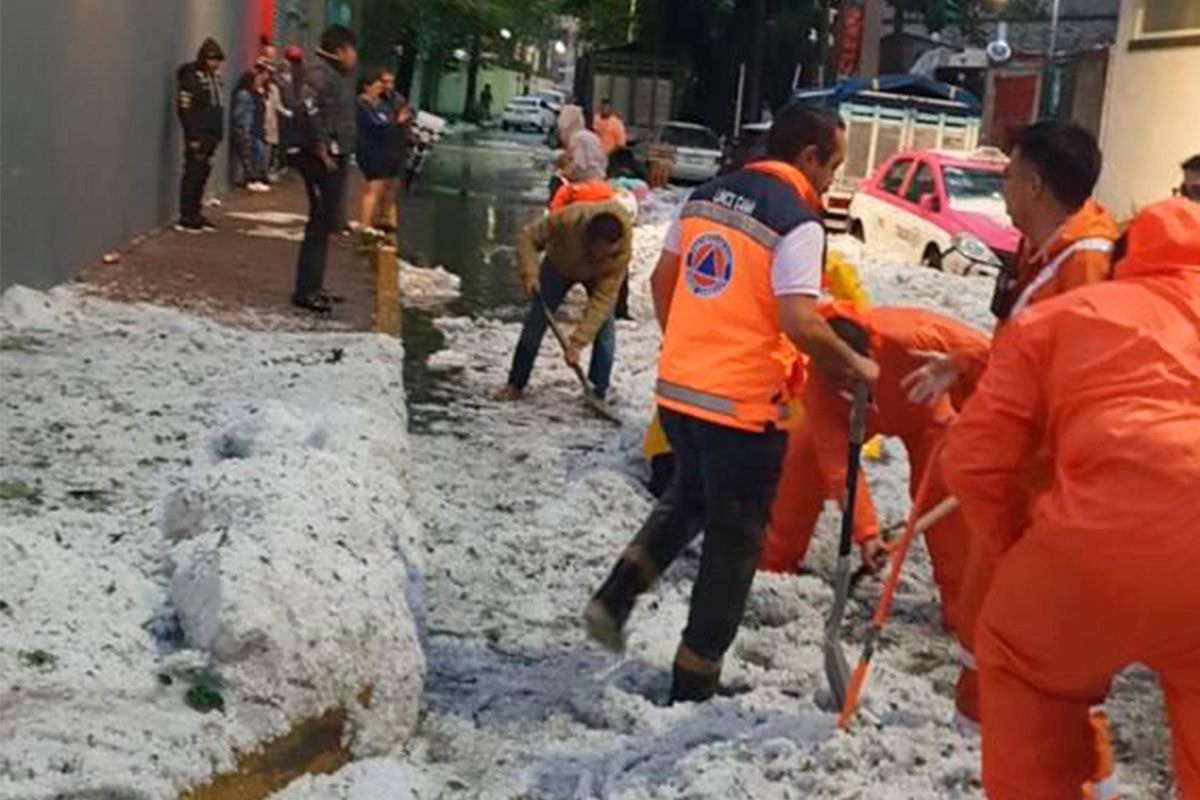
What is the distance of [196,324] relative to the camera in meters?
9.16

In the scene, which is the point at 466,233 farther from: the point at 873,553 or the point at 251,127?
the point at 873,553

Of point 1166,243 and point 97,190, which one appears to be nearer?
point 1166,243

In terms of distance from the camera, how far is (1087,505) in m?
2.90

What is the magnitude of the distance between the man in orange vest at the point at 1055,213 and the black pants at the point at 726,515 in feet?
1.86

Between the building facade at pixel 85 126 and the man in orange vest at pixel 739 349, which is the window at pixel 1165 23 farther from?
the man in orange vest at pixel 739 349

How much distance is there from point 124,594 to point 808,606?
2.49 meters

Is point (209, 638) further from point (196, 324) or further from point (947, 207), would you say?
point (947, 207)

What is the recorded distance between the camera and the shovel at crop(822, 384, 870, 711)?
475 centimetres

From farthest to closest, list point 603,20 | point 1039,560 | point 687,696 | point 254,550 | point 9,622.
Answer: point 603,20 → point 687,696 → point 254,550 → point 9,622 → point 1039,560

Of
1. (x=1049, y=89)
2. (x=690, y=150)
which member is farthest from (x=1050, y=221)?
(x=690, y=150)

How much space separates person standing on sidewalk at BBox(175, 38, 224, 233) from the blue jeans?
589 cm

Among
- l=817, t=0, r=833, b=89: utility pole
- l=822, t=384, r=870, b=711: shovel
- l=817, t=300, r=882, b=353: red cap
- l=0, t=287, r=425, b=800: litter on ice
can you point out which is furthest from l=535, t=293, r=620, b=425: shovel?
l=817, t=0, r=833, b=89: utility pole

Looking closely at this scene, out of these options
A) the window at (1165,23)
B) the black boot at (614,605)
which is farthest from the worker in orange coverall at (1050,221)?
the window at (1165,23)

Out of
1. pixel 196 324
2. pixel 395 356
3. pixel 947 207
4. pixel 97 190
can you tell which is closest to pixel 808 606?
pixel 395 356
